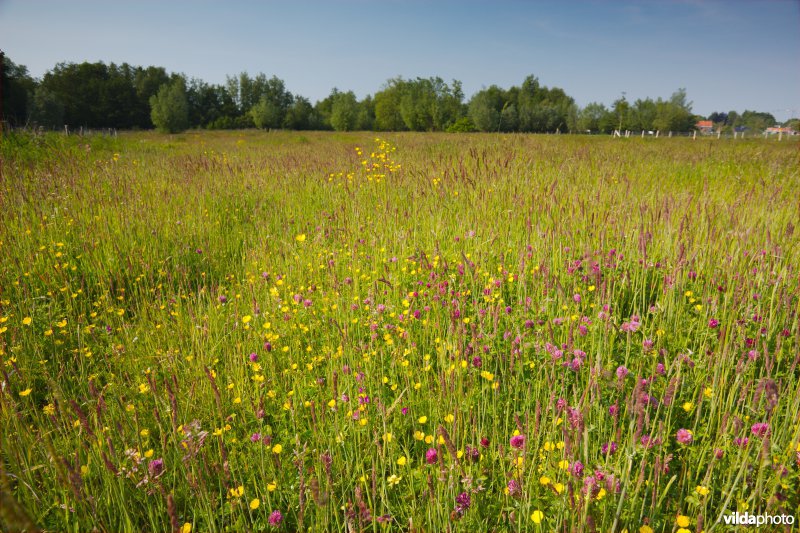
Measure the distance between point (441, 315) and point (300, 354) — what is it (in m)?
0.91

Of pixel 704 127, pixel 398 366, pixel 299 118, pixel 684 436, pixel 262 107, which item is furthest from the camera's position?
pixel 704 127

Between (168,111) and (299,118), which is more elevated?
(299,118)

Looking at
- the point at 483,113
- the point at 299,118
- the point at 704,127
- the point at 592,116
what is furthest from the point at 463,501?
the point at 704,127

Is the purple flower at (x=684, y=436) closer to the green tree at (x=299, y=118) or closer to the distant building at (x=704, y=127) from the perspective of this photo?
the green tree at (x=299, y=118)

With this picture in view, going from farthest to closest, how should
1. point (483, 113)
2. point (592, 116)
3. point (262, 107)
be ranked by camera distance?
point (592, 116), point (262, 107), point (483, 113)

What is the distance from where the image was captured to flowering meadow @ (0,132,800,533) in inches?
55.3

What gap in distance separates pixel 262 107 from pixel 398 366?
65789 mm

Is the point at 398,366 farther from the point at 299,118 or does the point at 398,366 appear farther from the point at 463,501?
the point at 299,118

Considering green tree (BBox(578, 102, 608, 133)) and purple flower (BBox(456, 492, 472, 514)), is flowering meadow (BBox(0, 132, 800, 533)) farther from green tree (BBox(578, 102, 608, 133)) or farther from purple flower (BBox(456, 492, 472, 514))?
green tree (BBox(578, 102, 608, 133))

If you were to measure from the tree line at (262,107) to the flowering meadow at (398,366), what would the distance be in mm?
44965

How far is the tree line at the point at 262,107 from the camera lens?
53.3 meters

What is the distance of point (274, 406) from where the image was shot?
2.07 metres

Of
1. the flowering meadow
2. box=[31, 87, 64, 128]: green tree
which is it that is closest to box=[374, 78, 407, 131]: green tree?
box=[31, 87, 64, 128]: green tree

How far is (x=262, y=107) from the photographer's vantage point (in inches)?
2354
